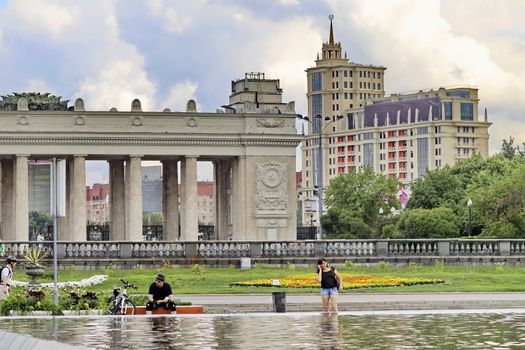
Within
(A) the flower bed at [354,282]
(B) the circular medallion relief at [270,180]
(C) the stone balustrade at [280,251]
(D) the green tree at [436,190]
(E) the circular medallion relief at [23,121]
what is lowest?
(A) the flower bed at [354,282]

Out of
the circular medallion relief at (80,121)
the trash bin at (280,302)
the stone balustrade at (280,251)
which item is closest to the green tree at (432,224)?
the circular medallion relief at (80,121)

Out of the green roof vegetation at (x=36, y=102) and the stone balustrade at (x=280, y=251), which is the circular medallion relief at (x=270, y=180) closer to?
the green roof vegetation at (x=36, y=102)

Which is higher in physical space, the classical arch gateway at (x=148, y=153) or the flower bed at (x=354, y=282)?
the classical arch gateway at (x=148, y=153)

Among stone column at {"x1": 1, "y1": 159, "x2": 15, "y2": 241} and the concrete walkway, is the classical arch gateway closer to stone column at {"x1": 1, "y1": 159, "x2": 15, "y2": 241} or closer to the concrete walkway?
stone column at {"x1": 1, "y1": 159, "x2": 15, "y2": 241}

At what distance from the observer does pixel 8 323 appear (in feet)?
114

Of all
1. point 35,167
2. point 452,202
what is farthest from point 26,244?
point 452,202

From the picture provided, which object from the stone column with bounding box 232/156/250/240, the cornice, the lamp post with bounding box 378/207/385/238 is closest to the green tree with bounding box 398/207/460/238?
the lamp post with bounding box 378/207/385/238

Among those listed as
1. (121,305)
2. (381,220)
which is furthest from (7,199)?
(381,220)

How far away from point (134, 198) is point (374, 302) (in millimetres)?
49866

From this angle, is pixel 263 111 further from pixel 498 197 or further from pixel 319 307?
pixel 319 307

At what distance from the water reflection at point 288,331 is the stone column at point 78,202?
55.6 m

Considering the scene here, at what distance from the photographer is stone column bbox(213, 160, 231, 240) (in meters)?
100

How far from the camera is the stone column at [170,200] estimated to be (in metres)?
98.2

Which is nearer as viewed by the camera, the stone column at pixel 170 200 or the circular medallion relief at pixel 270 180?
the circular medallion relief at pixel 270 180
